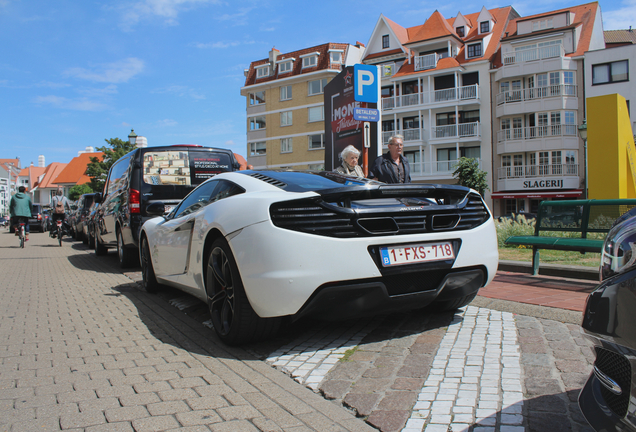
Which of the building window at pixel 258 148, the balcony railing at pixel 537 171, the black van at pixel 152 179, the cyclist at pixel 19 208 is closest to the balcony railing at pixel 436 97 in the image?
the balcony railing at pixel 537 171

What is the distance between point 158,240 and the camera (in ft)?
18.4

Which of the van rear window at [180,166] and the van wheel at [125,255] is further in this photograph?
the van wheel at [125,255]

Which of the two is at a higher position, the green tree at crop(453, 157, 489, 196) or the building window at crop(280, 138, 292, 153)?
the building window at crop(280, 138, 292, 153)

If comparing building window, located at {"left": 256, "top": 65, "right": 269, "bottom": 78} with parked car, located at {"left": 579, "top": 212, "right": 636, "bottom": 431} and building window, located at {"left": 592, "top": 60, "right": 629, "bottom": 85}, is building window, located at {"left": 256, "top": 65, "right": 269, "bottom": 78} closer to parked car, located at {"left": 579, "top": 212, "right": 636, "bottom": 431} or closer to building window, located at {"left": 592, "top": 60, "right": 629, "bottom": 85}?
building window, located at {"left": 592, "top": 60, "right": 629, "bottom": 85}

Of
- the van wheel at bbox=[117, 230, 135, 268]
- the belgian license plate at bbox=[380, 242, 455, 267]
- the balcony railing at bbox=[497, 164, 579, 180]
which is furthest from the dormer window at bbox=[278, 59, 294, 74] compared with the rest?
the belgian license plate at bbox=[380, 242, 455, 267]

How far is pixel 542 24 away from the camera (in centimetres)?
3978

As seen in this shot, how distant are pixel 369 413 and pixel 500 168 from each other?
41.0m

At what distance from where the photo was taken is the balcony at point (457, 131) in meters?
41.1

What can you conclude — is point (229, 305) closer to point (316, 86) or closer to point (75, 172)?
point (316, 86)

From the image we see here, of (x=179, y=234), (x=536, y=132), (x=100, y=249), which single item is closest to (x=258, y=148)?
(x=536, y=132)

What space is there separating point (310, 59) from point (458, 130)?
1951 centimetres

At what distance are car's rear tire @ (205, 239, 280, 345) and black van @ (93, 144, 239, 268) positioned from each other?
486cm

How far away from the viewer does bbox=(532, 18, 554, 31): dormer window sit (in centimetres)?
3953

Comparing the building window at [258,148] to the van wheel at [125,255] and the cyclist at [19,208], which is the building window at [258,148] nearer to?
the cyclist at [19,208]
